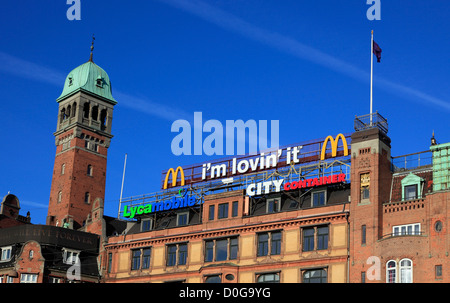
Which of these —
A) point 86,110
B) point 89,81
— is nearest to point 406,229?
point 86,110

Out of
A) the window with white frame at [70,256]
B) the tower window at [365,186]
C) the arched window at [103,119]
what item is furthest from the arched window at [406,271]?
the arched window at [103,119]

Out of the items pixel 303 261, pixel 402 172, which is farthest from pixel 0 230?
pixel 402 172

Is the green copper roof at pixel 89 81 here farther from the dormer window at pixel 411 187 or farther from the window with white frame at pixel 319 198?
the dormer window at pixel 411 187

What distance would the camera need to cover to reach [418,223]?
240 feet

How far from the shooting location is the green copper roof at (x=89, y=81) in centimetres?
13462

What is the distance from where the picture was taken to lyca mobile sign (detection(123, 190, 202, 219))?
302 feet

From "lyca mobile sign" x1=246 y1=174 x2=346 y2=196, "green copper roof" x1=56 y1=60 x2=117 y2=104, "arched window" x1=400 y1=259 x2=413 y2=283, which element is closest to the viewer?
"arched window" x1=400 y1=259 x2=413 y2=283

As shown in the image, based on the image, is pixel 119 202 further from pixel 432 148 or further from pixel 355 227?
pixel 432 148

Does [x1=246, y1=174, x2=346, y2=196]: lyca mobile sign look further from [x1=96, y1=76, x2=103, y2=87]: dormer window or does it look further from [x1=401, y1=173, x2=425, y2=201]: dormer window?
[x1=96, y1=76, x2=103, y2=87]: dormer window

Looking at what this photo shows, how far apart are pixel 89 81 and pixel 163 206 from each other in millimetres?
48511

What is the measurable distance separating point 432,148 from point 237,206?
2350 centimetres

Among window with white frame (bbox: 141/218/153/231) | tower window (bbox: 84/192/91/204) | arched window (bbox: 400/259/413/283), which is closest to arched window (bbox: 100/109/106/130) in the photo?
tower window (bbox: 84/192/91/204)

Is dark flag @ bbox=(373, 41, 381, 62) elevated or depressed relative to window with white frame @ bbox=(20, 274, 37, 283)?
elevated

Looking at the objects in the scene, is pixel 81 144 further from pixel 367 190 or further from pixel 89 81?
pixel 367 190
